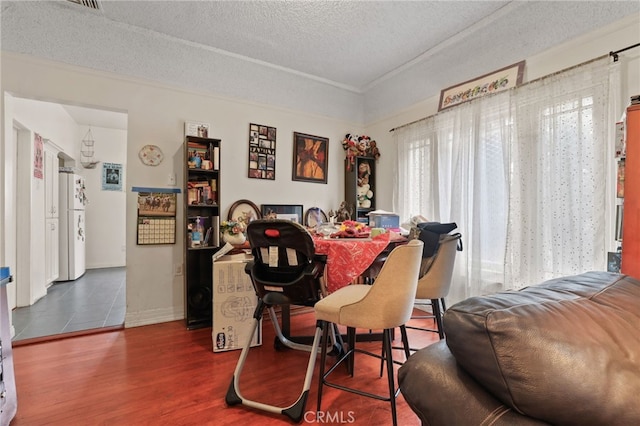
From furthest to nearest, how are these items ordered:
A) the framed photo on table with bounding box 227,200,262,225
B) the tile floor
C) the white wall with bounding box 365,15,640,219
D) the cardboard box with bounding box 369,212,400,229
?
the framed photo on table with bounding box 227,200,262,225, the cardboard box with bounding box 369,212,400,229, the tile floor, the white wall with bounding box 365,15,640,219

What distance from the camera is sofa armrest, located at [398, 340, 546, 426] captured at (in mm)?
591

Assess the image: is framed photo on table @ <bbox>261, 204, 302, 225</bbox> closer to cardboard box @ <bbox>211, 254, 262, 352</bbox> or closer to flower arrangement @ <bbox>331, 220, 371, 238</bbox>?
cardboard box @ <bbox>211, 254, 262, 352</bbox>

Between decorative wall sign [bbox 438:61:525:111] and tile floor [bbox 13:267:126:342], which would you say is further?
tile floor [bbox 13:267:126:342]

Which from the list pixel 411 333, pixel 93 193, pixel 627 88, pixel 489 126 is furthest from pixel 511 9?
pixel 93 193

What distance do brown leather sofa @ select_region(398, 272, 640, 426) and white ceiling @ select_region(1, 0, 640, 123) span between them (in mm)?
2577

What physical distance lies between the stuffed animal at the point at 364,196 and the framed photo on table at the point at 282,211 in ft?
2.85

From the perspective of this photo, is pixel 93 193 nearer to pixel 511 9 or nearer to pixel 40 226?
pixel 40 226

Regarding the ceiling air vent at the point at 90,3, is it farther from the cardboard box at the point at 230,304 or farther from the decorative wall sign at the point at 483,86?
the decorative wall sign at the point at 483,86

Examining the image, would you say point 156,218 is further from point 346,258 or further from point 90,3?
point 346,258

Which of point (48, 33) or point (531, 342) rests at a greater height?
point (48, 33)

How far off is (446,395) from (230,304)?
2.07m

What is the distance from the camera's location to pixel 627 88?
1.97 meters

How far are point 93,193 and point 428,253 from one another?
6593 millimetres

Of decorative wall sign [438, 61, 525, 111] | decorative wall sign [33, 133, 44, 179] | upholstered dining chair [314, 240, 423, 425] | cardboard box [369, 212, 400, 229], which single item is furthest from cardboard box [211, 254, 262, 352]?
decorative wall sign [33, 133, 44, 179]
